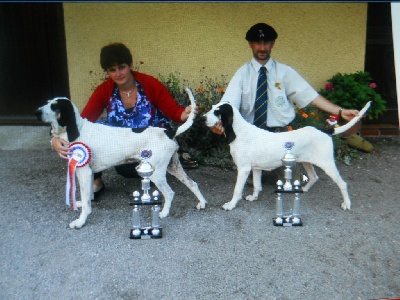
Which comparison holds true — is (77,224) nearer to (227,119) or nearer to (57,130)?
(57,130)

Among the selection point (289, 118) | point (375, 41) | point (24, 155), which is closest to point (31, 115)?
point (24, 155)

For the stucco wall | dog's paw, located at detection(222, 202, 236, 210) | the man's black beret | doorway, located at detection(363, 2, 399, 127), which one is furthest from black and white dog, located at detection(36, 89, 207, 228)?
doorway, located at detection(363, 2, 399, 127)

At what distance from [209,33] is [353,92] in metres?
1.71

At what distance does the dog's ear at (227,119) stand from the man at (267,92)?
345 millimetres

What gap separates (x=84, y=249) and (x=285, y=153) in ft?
5.08

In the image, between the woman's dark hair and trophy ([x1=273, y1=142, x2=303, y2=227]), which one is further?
the woman's dark hair

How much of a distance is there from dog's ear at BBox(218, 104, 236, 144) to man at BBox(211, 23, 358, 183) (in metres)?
0.34

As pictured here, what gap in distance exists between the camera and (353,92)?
4723 millimetres

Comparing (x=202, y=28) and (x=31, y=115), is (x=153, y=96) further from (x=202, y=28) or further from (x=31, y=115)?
(x=31, y=115)

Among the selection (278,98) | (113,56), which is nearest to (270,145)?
(278,98)

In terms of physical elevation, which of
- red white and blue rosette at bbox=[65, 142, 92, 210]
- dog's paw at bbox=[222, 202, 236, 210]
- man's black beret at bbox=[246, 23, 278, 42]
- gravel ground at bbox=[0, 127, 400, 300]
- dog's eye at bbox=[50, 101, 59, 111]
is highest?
man's black beret at bbox=[246, 23, 278, 42]

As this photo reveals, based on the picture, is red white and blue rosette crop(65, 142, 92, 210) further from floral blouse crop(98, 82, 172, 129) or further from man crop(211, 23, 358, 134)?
man crop(211, 23, 358, 134)

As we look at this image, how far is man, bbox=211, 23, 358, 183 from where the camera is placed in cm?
347

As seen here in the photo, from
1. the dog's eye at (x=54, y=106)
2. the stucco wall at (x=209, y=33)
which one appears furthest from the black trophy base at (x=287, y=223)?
the stucco wall at (x=209, y=33)
